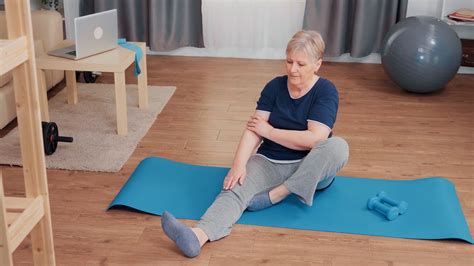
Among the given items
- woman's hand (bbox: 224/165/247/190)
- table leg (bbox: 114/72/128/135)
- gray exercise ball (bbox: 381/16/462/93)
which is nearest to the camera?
woman's hand (bbox: 224/165/247/190)

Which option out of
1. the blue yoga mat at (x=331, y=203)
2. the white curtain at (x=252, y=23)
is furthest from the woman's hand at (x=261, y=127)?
the white curtain at (x=252, y=23)

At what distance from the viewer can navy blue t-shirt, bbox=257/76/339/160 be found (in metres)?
2.60

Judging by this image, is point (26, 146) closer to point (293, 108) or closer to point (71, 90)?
point (293, 108)

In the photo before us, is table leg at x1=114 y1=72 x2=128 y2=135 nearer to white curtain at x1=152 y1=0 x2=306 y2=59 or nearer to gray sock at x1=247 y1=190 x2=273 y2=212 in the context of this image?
gray sock at x1=247 y1=190 x2=273 y2=212

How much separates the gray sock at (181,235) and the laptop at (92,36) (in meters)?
1.37

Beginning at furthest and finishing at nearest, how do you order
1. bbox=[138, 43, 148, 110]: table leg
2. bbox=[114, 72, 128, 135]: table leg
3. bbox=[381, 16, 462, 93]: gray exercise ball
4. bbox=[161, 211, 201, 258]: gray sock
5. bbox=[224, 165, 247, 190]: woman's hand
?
bbox=[381, 16, 462, 93]: gray exercise ball → bbox=[138, 43, 148, 110]: table leg → bbox=[114, 72, 128, 135]: table leg → bbox=[224, 165, 247, 190]: woman's hand → bbox=[161, 211, 201, 258]: gray sock

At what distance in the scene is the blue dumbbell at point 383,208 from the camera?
2.59m

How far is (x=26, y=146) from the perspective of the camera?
172 centimetres

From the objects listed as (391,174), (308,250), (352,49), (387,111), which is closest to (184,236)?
(308,250)

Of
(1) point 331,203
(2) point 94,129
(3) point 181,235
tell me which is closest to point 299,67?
(1) point 331,203

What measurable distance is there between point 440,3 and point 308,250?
9.76ft

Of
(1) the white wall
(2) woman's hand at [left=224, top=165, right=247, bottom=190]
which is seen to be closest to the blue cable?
(2) woman's hand at [left=224, top=165, right=247, bottom=190]

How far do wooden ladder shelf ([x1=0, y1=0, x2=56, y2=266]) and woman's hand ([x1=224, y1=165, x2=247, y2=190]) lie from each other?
2.90 ft

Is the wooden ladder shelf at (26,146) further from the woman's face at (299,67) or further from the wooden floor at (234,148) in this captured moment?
the woman's face at (299,67)
